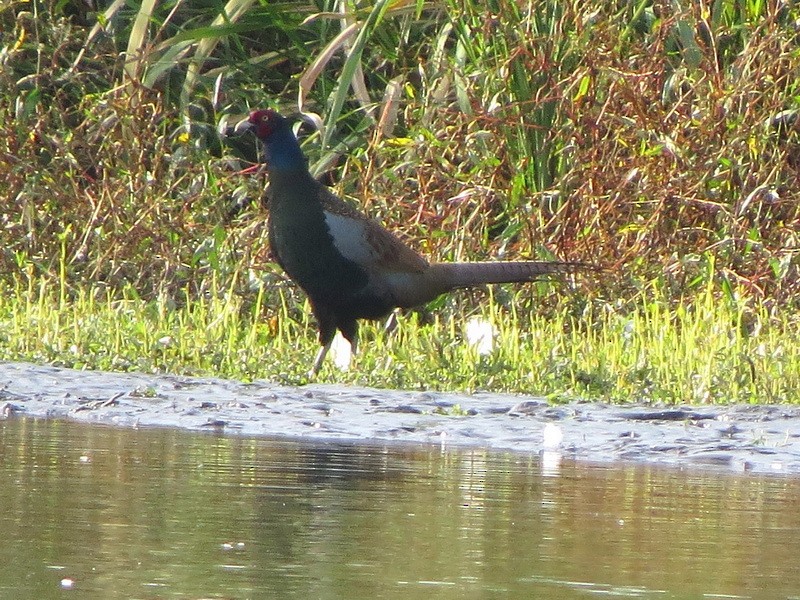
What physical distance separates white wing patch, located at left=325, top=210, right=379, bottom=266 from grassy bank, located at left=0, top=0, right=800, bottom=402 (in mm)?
393

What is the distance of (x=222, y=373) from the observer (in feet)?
23.2

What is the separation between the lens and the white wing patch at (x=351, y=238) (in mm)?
7547

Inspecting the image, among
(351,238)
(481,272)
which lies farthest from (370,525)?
(481,272)

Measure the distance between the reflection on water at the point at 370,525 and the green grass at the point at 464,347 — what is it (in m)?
1.40

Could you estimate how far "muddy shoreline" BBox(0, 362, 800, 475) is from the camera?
538cm

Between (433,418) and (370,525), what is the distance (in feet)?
6.69

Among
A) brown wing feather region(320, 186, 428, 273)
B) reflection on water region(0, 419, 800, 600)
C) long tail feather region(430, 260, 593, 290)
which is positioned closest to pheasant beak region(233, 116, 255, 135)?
brown wing feather region(320, 186, 428, 273)

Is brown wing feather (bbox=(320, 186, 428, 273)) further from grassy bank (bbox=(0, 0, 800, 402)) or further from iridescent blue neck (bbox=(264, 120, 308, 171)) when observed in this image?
grassy bank (bbox=(0, 0, 800, 402))

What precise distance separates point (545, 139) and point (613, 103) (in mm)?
398

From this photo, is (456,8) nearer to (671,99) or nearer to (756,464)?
(671,99)

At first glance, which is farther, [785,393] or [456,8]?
[456,8]

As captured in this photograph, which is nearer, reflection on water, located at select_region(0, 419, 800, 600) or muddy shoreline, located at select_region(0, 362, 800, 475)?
reflection on water, located at select_region(0, 419, 800, 600)

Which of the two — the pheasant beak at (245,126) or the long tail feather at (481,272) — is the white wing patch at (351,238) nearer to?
the long tail feather at (481,272)

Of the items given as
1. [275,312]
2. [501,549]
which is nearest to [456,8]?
[275,312]
